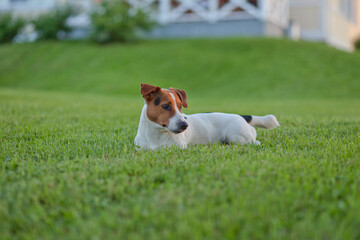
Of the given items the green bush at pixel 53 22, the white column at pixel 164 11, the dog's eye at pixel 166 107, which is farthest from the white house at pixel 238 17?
the dog's eye at pixel 166 107

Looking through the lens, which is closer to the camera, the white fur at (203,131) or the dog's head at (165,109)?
the dog's head at (165,109)

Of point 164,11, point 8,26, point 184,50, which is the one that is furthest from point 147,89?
point 8,26

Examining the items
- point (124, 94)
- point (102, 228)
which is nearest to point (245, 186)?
point (102, 228)

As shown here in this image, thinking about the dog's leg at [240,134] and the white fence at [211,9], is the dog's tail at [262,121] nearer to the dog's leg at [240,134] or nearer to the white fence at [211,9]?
the dog's leg at [240,134]

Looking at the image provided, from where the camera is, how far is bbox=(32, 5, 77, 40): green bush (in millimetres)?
32312

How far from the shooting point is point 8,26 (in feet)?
111

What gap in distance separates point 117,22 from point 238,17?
1014 cm

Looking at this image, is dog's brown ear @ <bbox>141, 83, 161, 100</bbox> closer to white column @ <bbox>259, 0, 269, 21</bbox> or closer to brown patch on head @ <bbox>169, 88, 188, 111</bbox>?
brown patch on head @ <bbox>169, 88, 188, 111</bbox>

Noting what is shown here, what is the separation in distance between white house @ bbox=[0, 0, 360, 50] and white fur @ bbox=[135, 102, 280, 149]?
25.9m

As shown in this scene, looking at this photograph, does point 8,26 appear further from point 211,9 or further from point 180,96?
point 180,96

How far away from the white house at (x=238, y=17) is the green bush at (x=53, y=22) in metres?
1.78

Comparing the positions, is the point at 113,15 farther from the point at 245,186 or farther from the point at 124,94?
the point at 245,186

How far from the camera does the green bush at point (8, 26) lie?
33812 millimetres

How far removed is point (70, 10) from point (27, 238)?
33.7 meters
